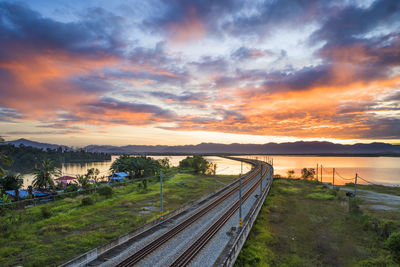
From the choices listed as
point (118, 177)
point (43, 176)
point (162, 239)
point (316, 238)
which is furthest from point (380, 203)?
point (43, 176)

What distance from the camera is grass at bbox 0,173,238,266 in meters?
23.3

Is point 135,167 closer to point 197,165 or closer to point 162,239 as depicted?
point 197,165

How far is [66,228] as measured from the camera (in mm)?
31688

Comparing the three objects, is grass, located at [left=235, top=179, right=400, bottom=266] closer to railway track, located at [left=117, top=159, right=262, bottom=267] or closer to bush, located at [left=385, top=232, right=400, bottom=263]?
bush, located at [left=385, top=232, right=400, bottom=263]

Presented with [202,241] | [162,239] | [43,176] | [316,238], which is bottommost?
[316,238]

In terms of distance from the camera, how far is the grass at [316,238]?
80.0ft

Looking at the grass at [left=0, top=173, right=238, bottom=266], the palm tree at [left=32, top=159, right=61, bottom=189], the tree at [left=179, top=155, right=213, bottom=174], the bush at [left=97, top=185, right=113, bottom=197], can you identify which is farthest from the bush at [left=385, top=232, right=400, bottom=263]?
the tree at [left=179, top=155, right=213, bottom=174]

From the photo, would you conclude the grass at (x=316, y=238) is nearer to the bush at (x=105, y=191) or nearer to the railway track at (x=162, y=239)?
the railway track at (x=162, y=239)

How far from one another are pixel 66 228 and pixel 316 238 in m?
35.8

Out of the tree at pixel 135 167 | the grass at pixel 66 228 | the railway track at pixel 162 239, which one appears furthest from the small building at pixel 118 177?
the railway track at pixel 162 239

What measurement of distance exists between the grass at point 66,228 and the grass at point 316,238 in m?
18.1

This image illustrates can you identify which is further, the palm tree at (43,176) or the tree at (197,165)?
the tree at (197,165)

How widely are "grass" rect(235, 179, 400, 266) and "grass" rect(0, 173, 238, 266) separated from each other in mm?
18085

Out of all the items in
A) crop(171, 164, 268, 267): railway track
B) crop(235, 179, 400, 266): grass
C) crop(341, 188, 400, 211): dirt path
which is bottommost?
crop(341, 188, 400, 211): dirt path
